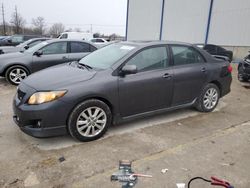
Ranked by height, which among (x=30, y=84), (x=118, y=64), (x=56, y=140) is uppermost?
(x=118, y=64)

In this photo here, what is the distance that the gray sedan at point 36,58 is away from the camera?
6.96 m

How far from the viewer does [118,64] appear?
12.1 ft

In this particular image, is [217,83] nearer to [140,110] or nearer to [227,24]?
[140,110]

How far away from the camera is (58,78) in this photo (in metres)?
3.47

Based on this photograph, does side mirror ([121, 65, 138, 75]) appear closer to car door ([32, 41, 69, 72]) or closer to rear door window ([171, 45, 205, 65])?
rear door window ([171, 45, 205, 65])

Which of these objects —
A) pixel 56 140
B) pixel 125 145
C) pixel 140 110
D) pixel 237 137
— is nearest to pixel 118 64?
pixel 140 110

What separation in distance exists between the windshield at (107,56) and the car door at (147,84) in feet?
0.79

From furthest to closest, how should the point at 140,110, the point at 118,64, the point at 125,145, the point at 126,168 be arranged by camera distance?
the point at 140,110
the point at 118,64
the point at 125,145
the point at 126,168

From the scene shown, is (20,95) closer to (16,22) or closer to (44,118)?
(44,118)

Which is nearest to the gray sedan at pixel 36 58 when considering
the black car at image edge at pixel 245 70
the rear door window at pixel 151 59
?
the rear door window at pixel 151 59

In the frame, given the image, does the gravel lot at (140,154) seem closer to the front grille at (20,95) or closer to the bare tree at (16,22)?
the front grille at (20,95)

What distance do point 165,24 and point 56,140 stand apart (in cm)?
1909

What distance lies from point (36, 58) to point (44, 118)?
4572 millimetres

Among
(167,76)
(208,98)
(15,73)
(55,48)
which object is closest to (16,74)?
(15,73)
